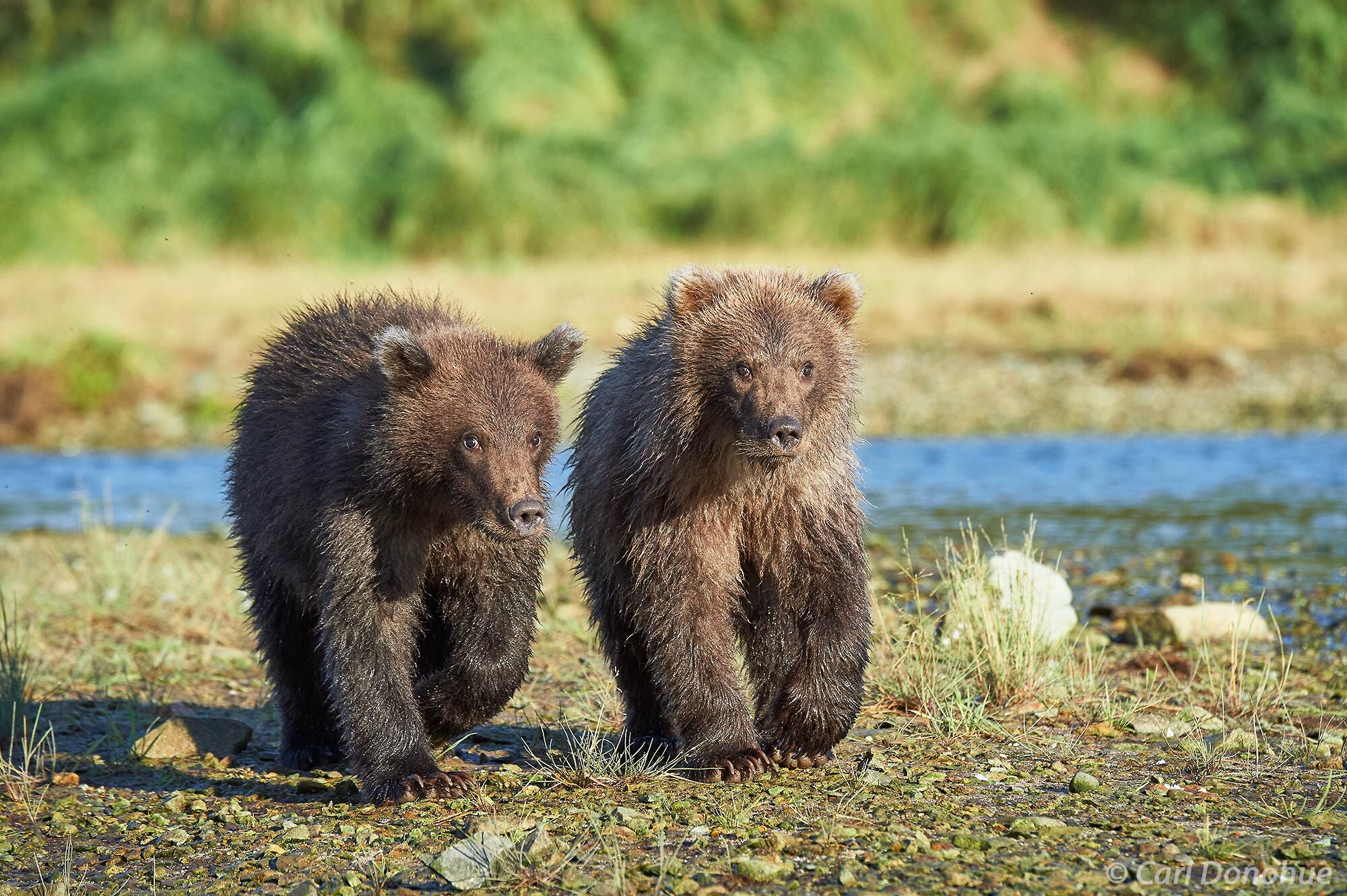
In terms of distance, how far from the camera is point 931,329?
2055 centimetres

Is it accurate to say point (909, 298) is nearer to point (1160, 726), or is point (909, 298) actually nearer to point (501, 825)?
point (1160, 726)

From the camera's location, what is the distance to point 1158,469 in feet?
44.8

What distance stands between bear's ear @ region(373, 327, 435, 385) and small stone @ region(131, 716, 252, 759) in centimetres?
177

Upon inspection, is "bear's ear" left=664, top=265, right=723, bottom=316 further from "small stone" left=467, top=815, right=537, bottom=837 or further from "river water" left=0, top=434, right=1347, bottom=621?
"river water" left=0, top=434, right=1347, bottom=621

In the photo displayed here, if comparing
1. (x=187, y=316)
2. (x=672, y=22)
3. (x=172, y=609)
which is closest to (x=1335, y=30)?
(x=672, y=22)

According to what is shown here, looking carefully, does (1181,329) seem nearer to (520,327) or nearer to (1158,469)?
(1158,469)

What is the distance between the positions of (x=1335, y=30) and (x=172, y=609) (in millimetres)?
32912

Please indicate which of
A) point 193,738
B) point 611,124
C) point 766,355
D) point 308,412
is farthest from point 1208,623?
point 611,124

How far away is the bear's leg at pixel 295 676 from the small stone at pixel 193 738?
23 cm

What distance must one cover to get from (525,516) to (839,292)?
1.44 meters

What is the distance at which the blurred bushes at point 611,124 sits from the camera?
2520 cm

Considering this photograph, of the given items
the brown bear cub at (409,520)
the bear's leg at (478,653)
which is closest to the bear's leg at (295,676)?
the brown bear cub at (409,520)

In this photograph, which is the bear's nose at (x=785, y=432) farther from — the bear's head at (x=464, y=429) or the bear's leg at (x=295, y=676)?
the bear's leg at (x=295, y=676)

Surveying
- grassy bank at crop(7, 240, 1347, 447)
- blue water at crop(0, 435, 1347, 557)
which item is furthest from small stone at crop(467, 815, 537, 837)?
grassy bank at crop(7, 240, 1347, 447)
